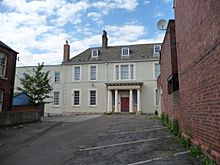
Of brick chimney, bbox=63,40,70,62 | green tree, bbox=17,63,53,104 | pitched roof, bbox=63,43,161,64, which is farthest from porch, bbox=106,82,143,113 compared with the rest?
green tree, bbox=17,63,53,104

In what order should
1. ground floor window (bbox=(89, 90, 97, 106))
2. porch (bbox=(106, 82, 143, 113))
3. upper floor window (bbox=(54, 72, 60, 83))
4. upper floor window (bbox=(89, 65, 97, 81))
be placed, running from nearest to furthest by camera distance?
porch (bbox=(106, 82, 143, 113)), ground floor window (bbox=(89, 90, 97, 106)), upper floor window (bbox=(89, 65, 97, 81)), upper floor window (bbox=(54, 72, 60, 83))

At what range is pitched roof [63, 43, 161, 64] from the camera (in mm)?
31234

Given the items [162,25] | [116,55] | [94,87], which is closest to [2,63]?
[162,25]

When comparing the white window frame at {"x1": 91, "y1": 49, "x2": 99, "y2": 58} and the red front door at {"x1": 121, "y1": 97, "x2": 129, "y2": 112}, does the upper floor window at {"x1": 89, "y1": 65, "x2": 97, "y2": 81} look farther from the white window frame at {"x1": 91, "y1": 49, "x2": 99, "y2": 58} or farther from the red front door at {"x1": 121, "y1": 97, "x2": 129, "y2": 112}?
the red front door at {"x1": 121, "y1": 97, "x2": 129, "y2": 112}

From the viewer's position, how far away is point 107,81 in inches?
1218

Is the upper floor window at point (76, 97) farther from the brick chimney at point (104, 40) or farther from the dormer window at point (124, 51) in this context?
the brick chimney at point (104, 40)

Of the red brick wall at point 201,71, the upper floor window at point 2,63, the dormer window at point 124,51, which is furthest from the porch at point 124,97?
the red brick wall at point 201,71

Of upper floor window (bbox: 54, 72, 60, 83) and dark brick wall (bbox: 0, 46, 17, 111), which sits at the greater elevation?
upper floor window (bbox: 54, 72, 60, 83)

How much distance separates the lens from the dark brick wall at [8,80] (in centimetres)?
1775

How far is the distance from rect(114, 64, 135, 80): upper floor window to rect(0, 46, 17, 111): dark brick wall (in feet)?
49.3

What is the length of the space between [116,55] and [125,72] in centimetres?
341

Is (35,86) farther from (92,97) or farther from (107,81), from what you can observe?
(107,81)

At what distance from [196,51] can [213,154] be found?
9.63ft

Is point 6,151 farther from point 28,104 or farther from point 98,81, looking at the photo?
point 98,81
